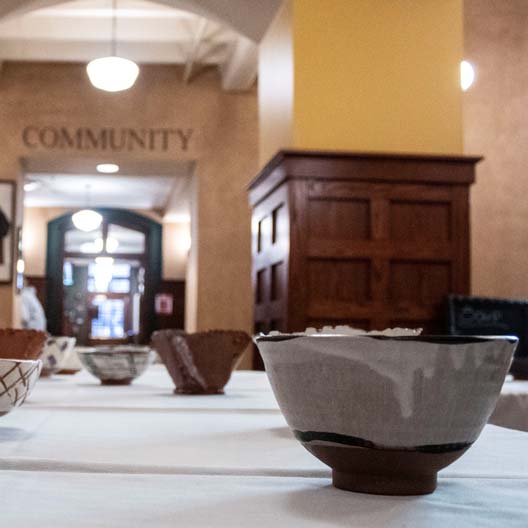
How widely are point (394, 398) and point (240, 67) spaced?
27.6 ft

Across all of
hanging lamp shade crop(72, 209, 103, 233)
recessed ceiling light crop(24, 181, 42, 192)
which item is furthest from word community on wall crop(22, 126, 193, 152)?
hanging lamp shade crop(72, 209, 103, 233)

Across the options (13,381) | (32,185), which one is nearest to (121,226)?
(32,185)

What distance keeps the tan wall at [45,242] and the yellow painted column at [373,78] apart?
35.6ft

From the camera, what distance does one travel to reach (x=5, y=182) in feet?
30.2

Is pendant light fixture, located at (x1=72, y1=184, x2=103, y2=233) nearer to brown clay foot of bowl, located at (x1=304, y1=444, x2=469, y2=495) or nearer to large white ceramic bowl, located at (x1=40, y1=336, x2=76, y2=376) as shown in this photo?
large white ceramic bowl, located at (x1=40, y1=336, x2=76, y2=376)

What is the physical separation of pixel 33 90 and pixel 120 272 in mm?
20809

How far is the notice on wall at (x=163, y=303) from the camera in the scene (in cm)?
1552

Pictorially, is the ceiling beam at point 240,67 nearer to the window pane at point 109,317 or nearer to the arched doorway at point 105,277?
the arched doorway at point 105,277

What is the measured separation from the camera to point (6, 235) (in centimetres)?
905

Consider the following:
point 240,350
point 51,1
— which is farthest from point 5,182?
point 240,350

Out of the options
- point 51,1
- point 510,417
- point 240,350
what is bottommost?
point 510,417

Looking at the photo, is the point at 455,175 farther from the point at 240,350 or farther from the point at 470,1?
the point at 240,350

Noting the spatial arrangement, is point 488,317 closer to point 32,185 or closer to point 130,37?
point 130,37

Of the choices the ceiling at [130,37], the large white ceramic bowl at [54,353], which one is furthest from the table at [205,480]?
the ceiling at [130,37]
